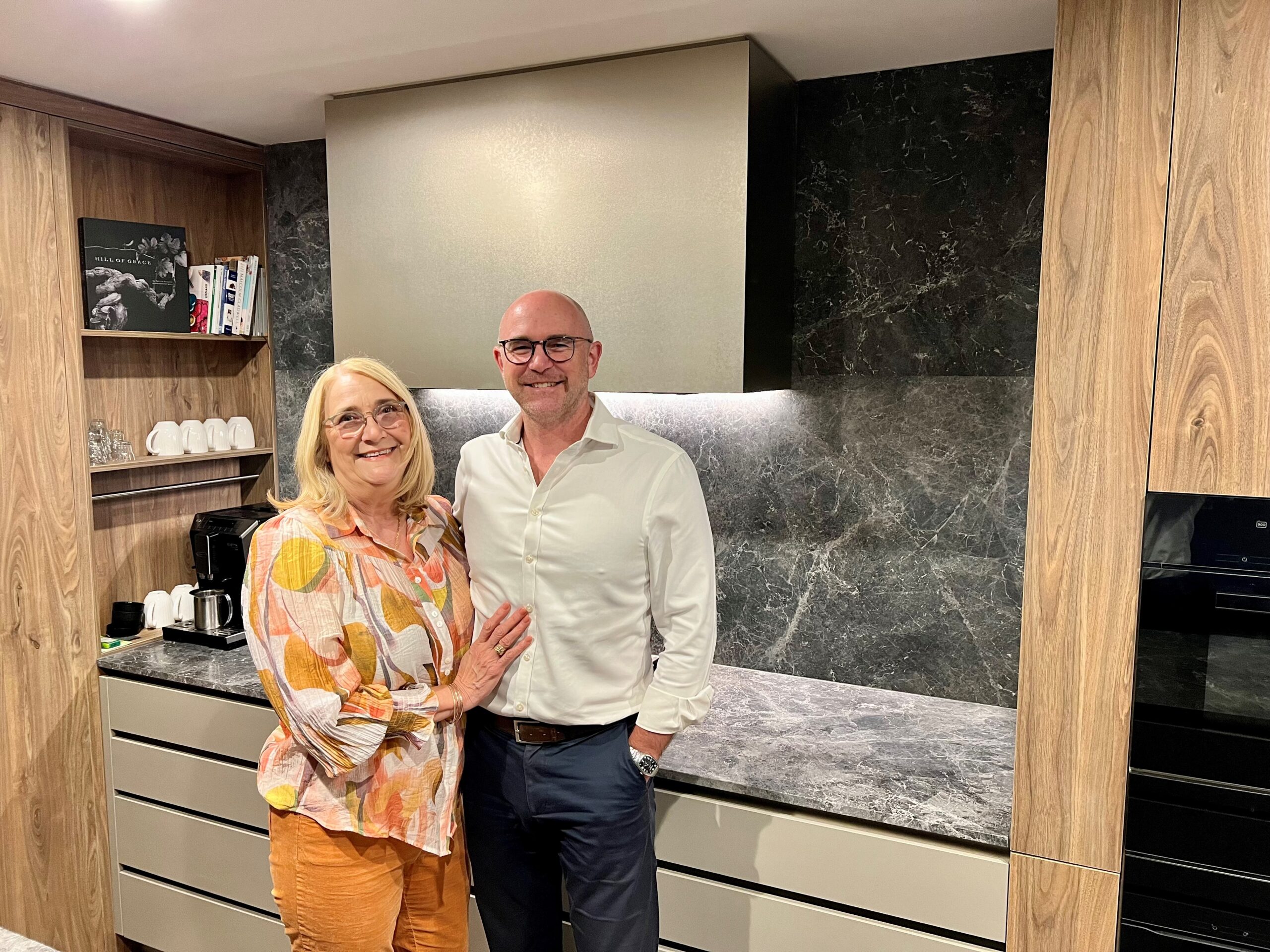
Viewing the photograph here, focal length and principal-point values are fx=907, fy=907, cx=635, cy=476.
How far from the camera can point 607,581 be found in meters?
1.75

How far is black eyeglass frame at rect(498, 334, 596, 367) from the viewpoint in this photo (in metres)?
1.74

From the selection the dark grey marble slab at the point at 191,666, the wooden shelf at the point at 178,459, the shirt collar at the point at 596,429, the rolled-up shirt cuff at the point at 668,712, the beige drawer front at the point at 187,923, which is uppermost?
the shirt collar at the point at 596,429

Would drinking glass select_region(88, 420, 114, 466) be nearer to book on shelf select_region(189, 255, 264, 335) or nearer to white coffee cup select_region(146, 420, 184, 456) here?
white coffee cup select_region(146, 420, 184, 456)

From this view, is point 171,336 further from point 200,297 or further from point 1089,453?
point 1089,453

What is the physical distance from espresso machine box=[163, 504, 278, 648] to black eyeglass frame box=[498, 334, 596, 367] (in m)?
1.33

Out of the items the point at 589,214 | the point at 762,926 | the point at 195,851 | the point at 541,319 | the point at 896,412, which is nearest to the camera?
the point at 541,319

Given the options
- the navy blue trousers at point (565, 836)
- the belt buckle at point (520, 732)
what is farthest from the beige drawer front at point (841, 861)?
the belt buckle at point (520, 732)

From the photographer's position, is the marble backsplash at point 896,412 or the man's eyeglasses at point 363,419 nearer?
the man's eyeglasses at point 363,419

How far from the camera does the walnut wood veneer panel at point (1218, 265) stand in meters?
1.39

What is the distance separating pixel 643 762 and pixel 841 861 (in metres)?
0.47

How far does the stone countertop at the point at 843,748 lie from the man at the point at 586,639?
0.85 ft

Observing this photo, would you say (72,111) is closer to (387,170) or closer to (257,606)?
(387,170)

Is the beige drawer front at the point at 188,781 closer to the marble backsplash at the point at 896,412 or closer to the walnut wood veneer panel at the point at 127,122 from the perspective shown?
the marble backsplash at the point at 896,412

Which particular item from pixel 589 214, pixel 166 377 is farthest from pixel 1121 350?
pixel 166 377
